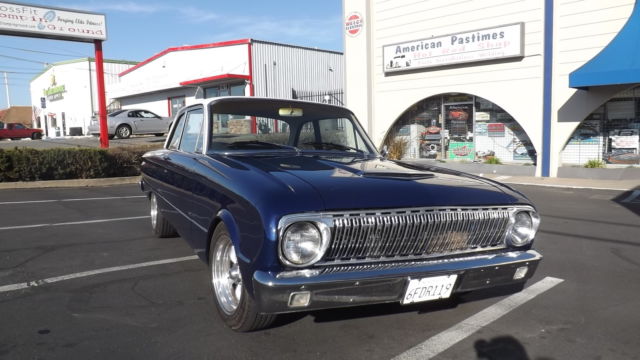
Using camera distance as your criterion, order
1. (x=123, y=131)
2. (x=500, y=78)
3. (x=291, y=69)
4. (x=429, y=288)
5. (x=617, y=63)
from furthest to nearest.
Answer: (x=291, y=69) < (x=123, y=131) < (x=500, y=78) < (x=617, y=63) < (x=429, y=288)

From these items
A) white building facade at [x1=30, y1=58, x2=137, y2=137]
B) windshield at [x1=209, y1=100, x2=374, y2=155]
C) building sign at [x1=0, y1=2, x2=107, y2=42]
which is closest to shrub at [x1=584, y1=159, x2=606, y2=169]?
windshield at [x1=209, y1=100, x2=374, y2=155]

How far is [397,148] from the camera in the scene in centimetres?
1772

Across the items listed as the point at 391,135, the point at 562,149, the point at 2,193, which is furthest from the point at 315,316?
the point at 391,135

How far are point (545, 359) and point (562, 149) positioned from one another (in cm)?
1268

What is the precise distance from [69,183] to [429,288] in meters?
11.8

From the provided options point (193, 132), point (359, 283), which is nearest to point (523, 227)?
point (359, 283)

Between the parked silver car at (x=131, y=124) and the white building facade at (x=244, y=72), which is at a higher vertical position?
the white building facade at (x=244, y=72)

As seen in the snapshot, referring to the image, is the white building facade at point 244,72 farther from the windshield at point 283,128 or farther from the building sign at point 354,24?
the windshield at point 283,128

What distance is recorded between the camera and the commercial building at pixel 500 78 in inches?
522

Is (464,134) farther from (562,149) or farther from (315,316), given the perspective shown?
(315,316)

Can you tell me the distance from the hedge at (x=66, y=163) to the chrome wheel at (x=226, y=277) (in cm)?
1062

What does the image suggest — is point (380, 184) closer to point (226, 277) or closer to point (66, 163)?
point (226, 277)

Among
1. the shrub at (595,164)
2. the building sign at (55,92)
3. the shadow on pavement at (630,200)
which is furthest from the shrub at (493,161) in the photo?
the building sign at (55,92)

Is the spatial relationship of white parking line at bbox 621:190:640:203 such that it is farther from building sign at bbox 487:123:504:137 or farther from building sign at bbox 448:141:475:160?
building sign at bbox 448:141:475:160
